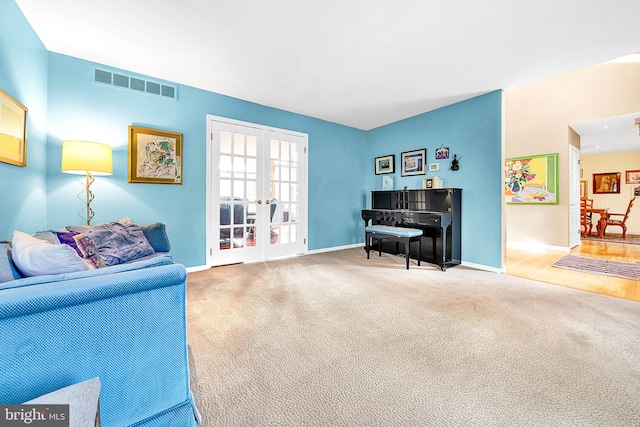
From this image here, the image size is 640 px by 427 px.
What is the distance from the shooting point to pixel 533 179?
5266mm

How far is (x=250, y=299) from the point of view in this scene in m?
2.52

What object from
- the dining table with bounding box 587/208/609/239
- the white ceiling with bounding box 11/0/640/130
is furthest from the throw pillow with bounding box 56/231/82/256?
the dining table with bounding box 587/208/609/239

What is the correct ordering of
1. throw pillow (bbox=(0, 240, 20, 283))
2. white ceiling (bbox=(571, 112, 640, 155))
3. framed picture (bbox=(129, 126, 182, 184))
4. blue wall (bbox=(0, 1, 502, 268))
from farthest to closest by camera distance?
white ceiling (bbox=(571, 112, 640, 155)) → framed picture (bbox=(129, 126, 182, 184)) → blue wall (bbox=(0, 1, 502, 268)) → throw pillow (bbox=(0, 240, 20, 283))

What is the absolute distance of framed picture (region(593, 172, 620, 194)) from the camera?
6.87 m

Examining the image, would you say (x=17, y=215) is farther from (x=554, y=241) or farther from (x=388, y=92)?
(x=554, y=241)

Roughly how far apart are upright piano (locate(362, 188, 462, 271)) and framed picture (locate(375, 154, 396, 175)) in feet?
2.09

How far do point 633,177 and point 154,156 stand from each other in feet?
34.9

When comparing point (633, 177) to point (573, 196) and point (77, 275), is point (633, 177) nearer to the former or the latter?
point (573, 196)

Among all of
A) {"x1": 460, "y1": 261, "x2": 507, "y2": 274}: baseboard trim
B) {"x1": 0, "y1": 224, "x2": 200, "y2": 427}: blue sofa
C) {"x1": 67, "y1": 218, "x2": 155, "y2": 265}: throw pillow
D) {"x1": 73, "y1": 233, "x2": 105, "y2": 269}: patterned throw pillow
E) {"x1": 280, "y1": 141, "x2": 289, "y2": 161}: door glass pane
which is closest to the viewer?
{"x1": 0, "y1": 224, "x2": 200, "y2": 427}: blue sofa

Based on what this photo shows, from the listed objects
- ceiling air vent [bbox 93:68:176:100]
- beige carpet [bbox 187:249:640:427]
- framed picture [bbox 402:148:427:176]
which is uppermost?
ceiling air vent [bbox 93:68:176:100]

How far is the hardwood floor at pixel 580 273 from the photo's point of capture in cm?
278

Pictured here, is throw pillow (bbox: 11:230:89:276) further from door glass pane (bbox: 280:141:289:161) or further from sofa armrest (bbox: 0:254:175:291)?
door glass pane (bbox: 280:141:289:161)

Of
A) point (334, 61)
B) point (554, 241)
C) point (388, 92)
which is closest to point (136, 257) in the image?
point (334, 61)

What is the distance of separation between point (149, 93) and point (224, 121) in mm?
907
